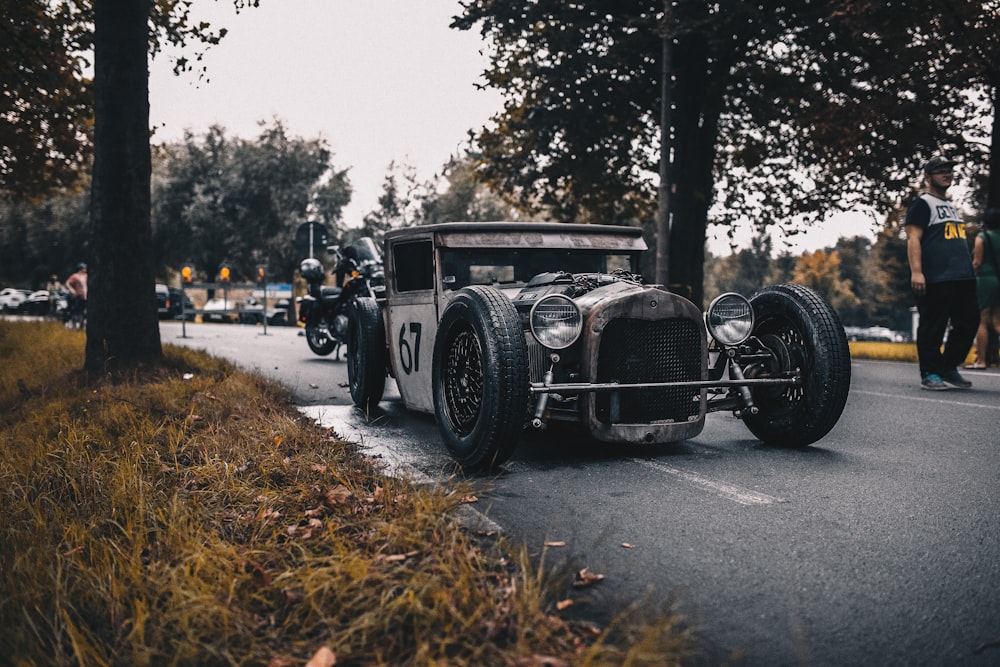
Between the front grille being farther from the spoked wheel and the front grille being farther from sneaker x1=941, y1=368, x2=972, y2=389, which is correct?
the spoked wheel

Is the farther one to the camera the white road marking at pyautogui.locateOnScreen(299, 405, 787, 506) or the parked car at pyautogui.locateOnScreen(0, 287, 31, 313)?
the parked car at pyautogui.locateOnScreen(0, 287, 31, 313)

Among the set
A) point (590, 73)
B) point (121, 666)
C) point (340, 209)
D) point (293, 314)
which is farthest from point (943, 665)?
point (340, 209)

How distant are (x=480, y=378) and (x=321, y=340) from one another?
872cm

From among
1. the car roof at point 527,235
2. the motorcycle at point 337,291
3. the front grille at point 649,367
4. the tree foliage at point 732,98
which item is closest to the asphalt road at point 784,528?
the front grille at point 649,367

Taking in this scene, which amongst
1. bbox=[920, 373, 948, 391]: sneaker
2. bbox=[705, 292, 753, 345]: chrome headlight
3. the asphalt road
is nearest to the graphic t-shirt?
bbox=[920, 373, 948, 391]: sneaker

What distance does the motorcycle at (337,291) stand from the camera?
11125 millimetres

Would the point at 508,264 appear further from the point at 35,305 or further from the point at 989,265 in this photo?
the point at 35,305

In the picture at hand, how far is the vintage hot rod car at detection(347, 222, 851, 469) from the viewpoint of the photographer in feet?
14.3

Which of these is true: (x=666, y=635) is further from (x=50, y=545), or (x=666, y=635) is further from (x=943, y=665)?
(x=50, y=545)

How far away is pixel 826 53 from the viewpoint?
15828 mm

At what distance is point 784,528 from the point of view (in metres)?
3.36

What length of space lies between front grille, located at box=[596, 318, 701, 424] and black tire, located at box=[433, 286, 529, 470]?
1.91ft

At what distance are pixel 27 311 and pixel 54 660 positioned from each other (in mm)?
55249

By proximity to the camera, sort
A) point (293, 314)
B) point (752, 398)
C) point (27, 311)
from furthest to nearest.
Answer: point (27, 311) → point (293, 314) → point (752, 398)
